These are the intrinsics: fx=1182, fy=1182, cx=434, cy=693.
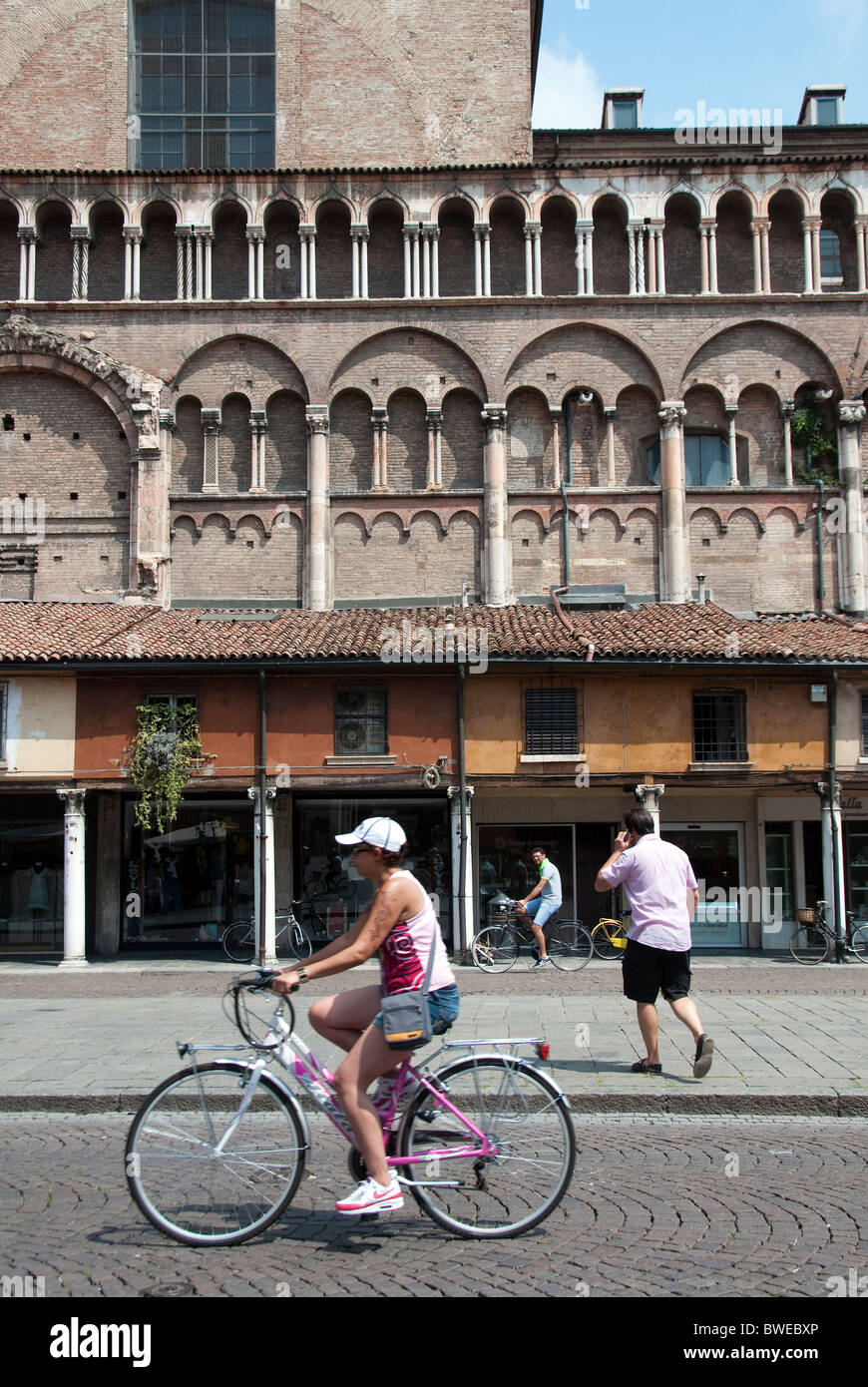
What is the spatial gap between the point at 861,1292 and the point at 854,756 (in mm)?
18580

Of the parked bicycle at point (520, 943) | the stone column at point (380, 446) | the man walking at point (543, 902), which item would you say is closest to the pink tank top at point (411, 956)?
the man walking at point (543, 902)

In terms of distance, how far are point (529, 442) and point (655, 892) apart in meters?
22.8

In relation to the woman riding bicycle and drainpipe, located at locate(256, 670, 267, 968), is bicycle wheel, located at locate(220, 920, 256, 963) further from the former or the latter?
the woman riding bicycle

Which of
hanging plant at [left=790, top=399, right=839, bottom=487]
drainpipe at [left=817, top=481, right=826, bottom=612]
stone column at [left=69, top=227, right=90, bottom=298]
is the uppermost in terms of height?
stone column at [left=69, top=227, right=90, bottom=298]

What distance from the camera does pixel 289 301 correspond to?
29797 millimetres

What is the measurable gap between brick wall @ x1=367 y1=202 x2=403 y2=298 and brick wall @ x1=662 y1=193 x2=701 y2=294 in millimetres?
6951

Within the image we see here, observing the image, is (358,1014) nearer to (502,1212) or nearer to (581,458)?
(502,1212)

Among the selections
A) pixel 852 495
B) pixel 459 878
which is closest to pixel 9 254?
pixel 459 878

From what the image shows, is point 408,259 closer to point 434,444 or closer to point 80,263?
point 434,444

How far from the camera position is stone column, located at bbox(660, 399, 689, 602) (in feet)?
95.6

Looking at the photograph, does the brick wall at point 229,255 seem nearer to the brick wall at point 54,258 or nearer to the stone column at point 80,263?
the stone column at point 80,263

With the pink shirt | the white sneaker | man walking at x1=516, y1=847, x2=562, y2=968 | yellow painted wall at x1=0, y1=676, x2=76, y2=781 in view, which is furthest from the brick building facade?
the white sneaker

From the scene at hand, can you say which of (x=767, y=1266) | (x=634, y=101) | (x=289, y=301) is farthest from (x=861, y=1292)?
(x=634, y=101)

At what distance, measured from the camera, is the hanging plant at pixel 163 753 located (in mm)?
21344
